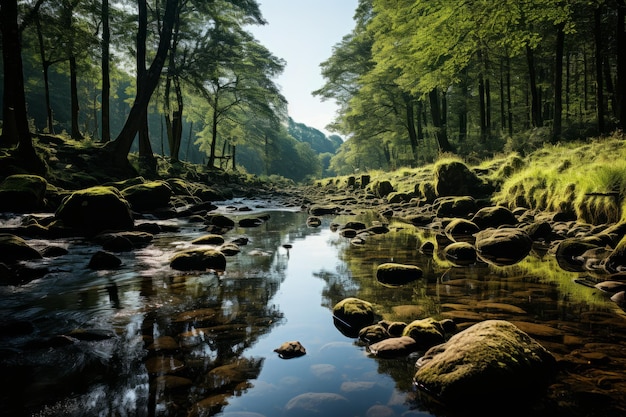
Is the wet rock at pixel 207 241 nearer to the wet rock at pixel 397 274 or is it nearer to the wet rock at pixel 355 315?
the wet rock at pixel 397 274

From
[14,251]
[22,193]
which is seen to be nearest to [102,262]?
[14,251]

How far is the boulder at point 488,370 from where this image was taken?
2.29 metres

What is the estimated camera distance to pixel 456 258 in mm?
6270

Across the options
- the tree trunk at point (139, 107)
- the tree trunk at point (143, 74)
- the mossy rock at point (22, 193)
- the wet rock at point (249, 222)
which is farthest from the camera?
the tree trunk at point (143, 74)

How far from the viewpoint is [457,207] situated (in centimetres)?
1057

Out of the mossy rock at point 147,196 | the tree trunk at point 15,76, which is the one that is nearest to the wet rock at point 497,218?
the mossy rock at point 147,196

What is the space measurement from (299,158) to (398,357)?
8059 cm

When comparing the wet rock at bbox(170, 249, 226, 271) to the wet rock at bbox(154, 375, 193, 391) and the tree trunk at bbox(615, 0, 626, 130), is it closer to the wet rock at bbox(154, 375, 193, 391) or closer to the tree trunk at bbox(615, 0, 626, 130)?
the wet rock at bbox(154, 375, 193, 391)

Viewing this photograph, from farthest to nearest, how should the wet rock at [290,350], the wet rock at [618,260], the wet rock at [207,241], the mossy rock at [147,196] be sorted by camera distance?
1. the mossy rock at [147,196]
2. the wet rock at [207,241]
3. the wet rock at [618,260]
4. the wet rock at [290,350]

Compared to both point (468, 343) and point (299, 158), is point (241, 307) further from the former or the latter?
point (299, 158)

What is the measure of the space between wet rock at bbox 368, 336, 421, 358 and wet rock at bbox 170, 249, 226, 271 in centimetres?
338

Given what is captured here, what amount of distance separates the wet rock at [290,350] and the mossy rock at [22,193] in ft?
28.0

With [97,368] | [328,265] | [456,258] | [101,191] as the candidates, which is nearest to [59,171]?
[101,191]

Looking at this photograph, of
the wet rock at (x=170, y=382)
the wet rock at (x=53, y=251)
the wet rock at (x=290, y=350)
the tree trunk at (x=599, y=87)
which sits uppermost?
the tree trunk at (x=599, y=87)
